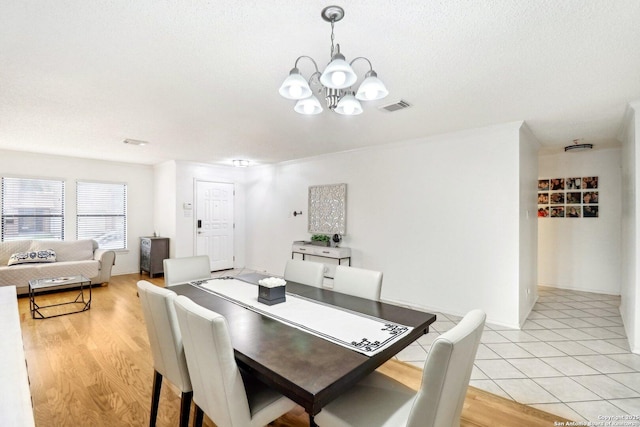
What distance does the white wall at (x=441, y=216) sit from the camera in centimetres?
362

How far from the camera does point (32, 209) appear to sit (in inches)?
216

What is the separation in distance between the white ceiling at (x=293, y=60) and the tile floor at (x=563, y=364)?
7.83 feet

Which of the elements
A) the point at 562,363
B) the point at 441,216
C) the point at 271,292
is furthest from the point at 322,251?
the point at 562,363

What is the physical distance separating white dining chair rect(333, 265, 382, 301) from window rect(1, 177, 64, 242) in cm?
596

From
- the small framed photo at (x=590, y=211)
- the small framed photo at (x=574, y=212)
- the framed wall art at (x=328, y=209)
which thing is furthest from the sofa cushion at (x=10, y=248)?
the small framed photo at (x=590, y=211)

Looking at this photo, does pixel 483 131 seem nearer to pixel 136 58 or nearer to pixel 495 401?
pixel 495 401

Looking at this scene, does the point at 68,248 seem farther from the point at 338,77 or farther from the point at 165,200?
the point at 338,77

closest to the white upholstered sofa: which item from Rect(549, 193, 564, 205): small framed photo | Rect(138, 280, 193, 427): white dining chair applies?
Rect(138, 280, 193, 427): white dining chair

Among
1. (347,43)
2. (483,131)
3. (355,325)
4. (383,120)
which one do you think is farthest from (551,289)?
(347,43)

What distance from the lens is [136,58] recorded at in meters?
2.11

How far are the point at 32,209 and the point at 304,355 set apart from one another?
6580mm

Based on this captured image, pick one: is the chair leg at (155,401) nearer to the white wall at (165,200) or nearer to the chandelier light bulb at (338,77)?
the chandelier light bulb at (338,77)

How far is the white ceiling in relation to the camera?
64.1 inches

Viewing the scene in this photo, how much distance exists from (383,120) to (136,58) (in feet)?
7.86
